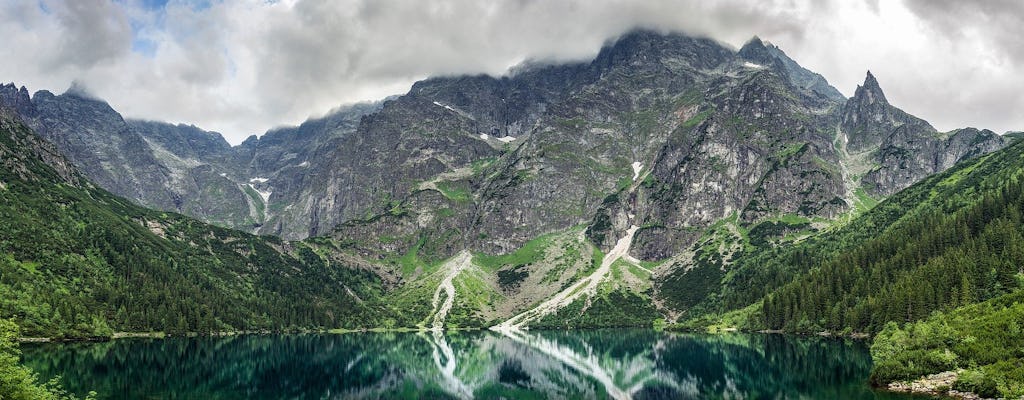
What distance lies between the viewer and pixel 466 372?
124 metres

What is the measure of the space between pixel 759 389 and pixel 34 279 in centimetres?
20453

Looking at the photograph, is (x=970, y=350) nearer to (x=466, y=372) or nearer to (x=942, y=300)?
(x=942, y=300)

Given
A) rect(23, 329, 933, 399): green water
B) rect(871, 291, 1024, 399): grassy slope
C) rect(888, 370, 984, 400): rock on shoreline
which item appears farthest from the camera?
rect(23, 329, 933, 399): green water

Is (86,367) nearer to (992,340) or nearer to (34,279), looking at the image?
(34,279)

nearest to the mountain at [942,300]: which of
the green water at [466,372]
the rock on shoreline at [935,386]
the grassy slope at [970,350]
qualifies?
the grassy slope at [970,350]

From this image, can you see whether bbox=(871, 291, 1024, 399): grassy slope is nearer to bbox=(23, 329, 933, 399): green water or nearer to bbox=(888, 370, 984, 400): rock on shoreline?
bbox=(888, 370, 984, 400): rock on shoreline

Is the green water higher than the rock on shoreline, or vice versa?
the rock on shoreline

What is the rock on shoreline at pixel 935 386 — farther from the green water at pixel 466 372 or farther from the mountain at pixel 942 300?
the green water at pixel 466 372

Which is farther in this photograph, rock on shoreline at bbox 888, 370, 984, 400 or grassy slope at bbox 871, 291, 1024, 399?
rock on shoreline at bbox 888, 370, 984, 400

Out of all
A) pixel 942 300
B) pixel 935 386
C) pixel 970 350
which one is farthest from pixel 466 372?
pixel 942 300

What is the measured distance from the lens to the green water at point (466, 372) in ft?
274

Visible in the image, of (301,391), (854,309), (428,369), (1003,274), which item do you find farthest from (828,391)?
(854,309)

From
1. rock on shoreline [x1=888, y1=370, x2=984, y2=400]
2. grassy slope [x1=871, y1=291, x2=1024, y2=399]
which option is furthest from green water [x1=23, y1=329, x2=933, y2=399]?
grassy slope [x1=871, y1=291, x2=1024, y2=399]

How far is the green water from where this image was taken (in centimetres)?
8362
